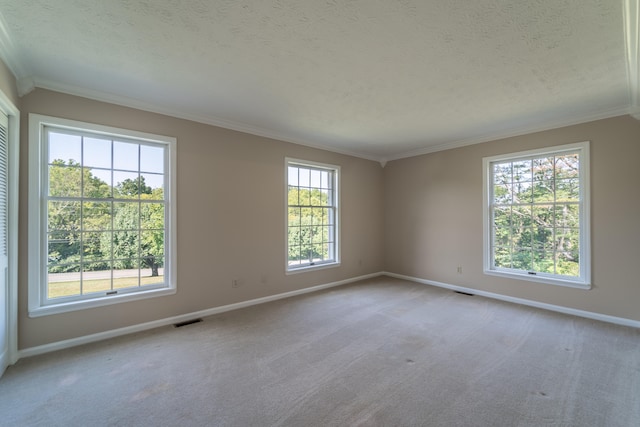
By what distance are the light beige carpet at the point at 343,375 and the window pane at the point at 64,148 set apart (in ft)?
6.33

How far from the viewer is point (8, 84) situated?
226 cm

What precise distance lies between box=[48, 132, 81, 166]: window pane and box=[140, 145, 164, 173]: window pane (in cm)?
57

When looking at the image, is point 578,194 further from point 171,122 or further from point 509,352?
point 171,122

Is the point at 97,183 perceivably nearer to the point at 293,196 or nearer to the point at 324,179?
the point at 293,196

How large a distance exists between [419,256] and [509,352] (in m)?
2.75

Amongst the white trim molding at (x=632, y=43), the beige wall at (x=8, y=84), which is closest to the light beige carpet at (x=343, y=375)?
the beige wall at (x=8, y=84)

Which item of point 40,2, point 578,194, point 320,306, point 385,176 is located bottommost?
point 320,306

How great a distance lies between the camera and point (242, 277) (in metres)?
3.87

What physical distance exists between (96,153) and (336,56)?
278cm

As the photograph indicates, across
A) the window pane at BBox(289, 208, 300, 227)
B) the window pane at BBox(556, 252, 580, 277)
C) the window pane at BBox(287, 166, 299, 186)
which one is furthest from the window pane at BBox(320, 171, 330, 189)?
the window pane at BBox(556, 252, 580, 277)

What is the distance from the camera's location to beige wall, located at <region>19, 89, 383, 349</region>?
265 cm

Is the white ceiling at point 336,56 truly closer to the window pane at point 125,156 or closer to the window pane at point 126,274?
the window pane at point 125,156

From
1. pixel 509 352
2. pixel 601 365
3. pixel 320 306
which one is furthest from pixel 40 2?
pixel 601 365

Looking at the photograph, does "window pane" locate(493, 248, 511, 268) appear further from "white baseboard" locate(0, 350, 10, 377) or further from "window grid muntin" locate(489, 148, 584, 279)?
"white baseboard" locate(0, 350, 10, 377)
